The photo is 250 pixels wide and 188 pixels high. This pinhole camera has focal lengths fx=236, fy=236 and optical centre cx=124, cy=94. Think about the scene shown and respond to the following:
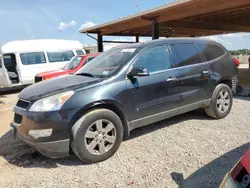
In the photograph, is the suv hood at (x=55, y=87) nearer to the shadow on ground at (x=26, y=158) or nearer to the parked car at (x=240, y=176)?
the shadow on ground at (x=26, y=158)

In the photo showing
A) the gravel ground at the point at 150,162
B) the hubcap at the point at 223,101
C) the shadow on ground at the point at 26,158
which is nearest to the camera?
the gravel ground at the point at 150,162

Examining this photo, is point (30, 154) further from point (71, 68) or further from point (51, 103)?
point (71, 68)

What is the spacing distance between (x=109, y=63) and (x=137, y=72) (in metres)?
0.77

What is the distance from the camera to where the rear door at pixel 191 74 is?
172 inches

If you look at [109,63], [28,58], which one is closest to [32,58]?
[28,58]

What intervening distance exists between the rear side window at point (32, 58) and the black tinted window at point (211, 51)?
9.15 m

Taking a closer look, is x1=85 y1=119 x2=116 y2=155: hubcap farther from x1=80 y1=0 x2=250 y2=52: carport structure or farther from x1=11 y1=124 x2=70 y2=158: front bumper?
x1=80 y1=0 x2=250 y2=52: carport structure

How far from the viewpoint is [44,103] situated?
3197 mm

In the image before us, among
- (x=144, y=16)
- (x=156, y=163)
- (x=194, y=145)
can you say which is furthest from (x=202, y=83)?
(x=144, y=16)

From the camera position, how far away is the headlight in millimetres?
3151

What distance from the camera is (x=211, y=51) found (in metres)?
5.07

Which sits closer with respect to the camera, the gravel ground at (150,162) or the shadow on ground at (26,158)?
the gravel ground at (150,162)

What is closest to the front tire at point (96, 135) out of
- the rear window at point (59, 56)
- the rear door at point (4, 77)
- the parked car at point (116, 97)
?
the parked car at point (116, 97)

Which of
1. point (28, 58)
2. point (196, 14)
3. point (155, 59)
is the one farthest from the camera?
point (28, 58)
